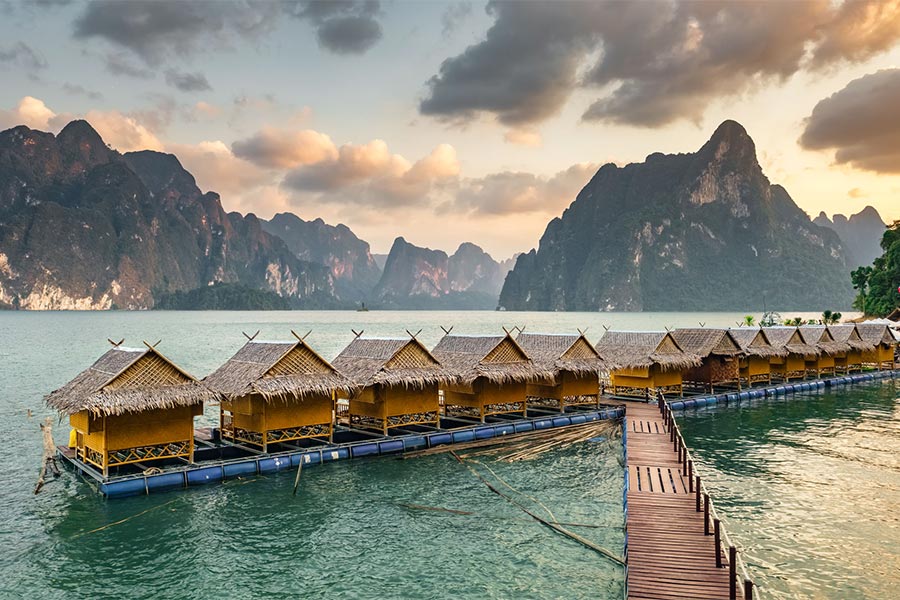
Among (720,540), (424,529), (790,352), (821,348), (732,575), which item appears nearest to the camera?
(732,575)

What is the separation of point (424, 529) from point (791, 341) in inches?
1518

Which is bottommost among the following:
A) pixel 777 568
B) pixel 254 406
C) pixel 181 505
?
pixel 777 568

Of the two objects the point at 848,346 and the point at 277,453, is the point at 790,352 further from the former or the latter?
the point at 277,453

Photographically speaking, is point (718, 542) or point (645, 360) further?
point (645, 360)

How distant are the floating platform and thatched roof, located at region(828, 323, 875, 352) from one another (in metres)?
31.9

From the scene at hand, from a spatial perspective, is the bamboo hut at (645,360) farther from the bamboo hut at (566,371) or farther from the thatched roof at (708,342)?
the bamboo hut at (566,371)

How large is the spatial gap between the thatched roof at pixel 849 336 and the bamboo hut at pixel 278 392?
141 feet

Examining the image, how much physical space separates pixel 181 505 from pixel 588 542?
1192 centimetres

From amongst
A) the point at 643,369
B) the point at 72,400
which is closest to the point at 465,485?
the point at 72,400

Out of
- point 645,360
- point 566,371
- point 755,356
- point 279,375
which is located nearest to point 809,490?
point 566,371

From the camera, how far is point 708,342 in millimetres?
40156

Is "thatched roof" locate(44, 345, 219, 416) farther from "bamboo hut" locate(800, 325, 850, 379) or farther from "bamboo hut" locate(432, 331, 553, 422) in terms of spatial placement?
"bamboo hut" locate(800, 325, 850, 379)

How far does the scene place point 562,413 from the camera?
32062 mm

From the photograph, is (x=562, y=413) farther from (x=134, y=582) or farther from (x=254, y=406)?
(x=134, y=582)
